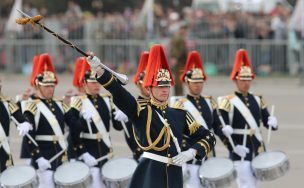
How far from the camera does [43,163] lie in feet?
38.8

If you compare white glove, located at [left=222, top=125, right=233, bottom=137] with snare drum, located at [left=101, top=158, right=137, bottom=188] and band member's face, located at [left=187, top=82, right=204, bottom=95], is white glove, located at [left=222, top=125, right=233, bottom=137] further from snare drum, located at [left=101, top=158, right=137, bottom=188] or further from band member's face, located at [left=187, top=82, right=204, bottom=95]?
snare drum, located at [left=101, top=158, right=137, bottom=188]

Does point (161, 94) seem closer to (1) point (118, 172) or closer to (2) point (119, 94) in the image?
(2) point (119, 94)

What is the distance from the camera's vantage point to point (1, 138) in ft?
37.8

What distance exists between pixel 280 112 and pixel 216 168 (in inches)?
389

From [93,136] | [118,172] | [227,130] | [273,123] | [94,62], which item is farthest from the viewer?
[93,136]

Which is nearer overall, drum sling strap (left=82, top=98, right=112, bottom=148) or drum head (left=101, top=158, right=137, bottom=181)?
drum head (left=101, top=158, right=137, bottom=181)

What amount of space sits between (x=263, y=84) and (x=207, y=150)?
17.0 m

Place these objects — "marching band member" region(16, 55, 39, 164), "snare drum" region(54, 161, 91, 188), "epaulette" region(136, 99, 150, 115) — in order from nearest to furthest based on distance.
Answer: "epaulette" region(136, 99, 150, 115)
"snare drum" region(54, 161, 91, 188)
"marching band member" region(16, 55, 39, 164)

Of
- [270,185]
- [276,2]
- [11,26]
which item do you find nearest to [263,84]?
[276,2]

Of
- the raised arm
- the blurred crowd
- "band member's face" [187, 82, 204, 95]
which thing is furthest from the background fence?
the raised arm

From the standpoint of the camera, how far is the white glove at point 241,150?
1216 centimetres

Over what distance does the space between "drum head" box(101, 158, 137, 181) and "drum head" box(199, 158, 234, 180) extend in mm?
740

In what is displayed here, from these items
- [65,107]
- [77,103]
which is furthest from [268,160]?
[65,107]

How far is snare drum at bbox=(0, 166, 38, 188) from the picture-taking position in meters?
10.9
